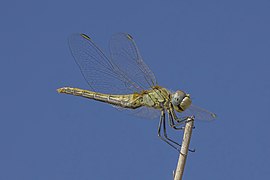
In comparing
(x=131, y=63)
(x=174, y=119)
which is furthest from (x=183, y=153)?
(x=131, y=63)

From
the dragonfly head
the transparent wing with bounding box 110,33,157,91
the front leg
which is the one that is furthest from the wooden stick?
the transparent wing with bounding box 110,33,157,91

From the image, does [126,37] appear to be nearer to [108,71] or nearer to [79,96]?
[108,71]

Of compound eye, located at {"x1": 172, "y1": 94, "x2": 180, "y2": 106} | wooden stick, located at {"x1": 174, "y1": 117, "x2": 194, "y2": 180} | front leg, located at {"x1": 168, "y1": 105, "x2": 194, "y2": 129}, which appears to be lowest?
wooden stick, located at {"x1": 174, "y1": 117, "x2": 194, "y2": 180}

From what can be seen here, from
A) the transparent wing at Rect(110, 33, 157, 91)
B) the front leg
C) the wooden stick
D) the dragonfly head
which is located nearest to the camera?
the wooden stick

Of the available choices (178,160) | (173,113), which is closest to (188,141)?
(178,160)

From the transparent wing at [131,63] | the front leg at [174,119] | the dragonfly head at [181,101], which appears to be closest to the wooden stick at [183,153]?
the front leg at [174,119]

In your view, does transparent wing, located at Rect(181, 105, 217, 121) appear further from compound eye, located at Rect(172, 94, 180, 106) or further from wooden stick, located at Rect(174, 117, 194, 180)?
wooden stick, located at Rect(174, 117, 194, 180)

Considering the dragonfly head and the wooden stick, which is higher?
the dragonfly head
